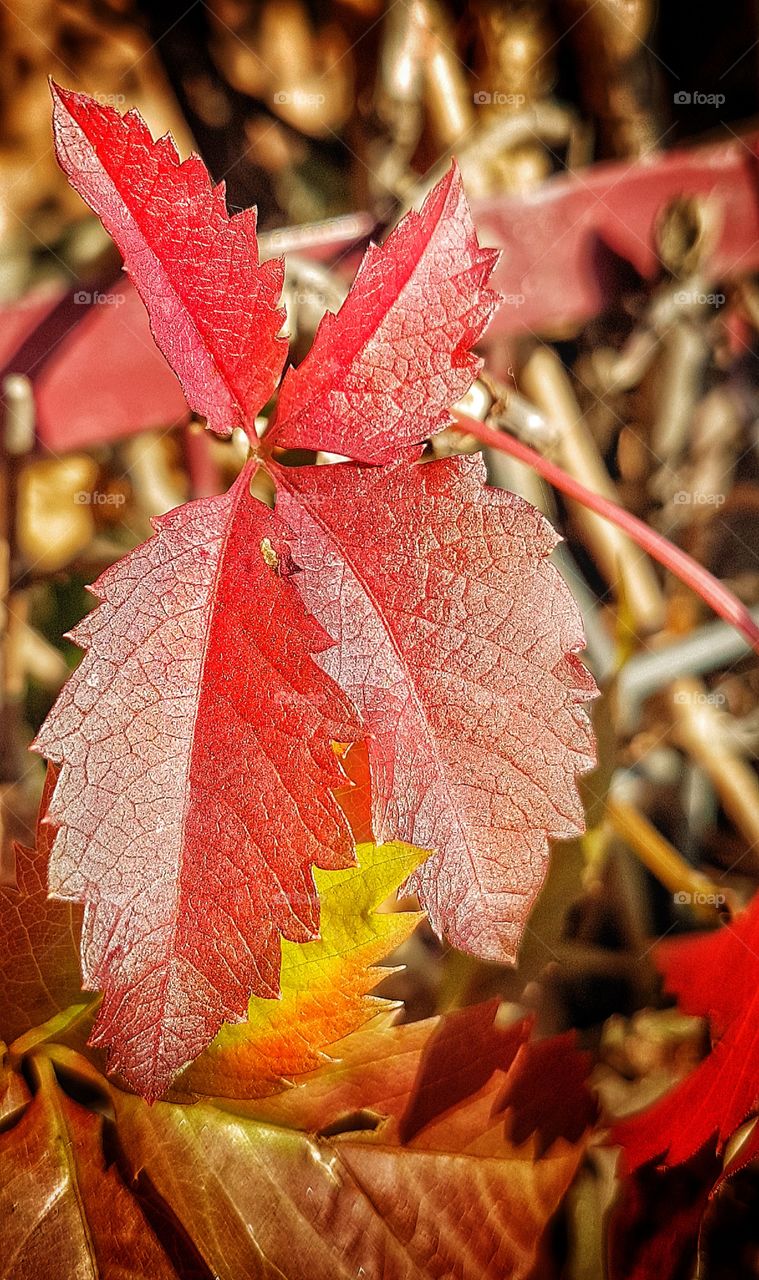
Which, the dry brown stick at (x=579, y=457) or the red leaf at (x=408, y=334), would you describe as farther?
the dry brown stick at (x=579, y=457)

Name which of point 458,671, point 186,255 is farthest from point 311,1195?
point 186,255

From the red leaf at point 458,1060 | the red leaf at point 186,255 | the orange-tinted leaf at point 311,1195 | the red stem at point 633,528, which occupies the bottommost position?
the orange-tinted leaf at point 311,1195

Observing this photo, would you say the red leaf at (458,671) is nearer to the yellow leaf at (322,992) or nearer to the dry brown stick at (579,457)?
the yellow leaf at (322,992)

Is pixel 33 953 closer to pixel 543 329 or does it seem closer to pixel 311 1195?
pixel 311 1195

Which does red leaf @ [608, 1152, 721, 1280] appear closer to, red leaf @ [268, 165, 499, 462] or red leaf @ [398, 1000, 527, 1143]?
red leaf @ [398, 1000, 527, 1143]

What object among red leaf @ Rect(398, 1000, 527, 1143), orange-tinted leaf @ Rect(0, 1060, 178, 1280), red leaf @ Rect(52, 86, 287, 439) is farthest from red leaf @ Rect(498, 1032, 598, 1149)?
red leaf @ Rect(52, 86, 287, 439)

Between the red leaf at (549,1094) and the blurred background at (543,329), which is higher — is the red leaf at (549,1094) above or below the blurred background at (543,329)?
below

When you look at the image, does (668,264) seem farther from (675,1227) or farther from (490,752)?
(675,1227)

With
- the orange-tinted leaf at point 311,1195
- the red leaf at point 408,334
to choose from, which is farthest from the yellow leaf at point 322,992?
the red leaf at point 408,334
